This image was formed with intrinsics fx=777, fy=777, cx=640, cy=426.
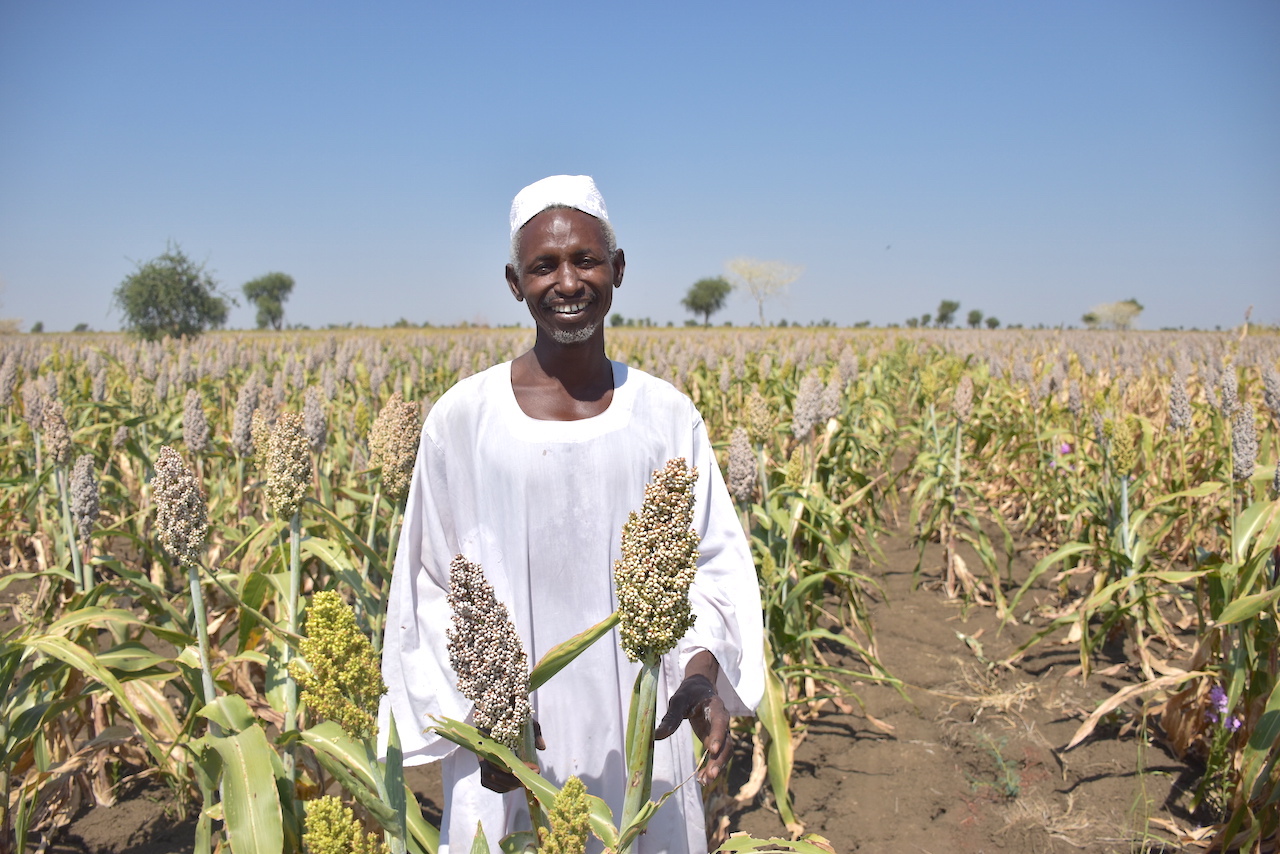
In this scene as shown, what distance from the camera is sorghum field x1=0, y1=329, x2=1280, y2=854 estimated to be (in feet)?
6.44

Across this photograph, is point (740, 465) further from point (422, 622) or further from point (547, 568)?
point (422, 622)

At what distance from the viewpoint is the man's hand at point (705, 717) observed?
4.33 feet

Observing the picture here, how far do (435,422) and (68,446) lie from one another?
242 cm

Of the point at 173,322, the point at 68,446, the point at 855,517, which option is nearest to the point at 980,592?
the point at 855,517

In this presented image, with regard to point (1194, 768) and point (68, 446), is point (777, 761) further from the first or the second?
point (68, 446)

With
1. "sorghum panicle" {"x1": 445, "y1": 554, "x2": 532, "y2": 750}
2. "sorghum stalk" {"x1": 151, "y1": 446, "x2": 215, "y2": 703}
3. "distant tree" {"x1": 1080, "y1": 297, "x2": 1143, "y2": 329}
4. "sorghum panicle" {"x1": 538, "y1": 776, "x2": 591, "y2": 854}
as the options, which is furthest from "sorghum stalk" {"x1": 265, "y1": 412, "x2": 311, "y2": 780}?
"distant tree" {"x1": 1080, "y1": 297, "x2": 1143, "y2": 329}

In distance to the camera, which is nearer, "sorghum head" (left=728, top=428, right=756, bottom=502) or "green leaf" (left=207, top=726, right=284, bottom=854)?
"green leaf" (left=207, top=726, right=284, bottom=854)

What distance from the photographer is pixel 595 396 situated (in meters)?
1.87

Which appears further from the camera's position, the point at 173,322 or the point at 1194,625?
the point at 173,322

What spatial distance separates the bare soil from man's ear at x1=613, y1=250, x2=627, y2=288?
7.66 ft

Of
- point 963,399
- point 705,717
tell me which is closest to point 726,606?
point 705,717

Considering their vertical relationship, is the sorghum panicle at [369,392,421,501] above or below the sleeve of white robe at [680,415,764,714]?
above

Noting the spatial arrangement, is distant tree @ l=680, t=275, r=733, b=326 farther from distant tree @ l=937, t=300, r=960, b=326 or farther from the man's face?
the man's face

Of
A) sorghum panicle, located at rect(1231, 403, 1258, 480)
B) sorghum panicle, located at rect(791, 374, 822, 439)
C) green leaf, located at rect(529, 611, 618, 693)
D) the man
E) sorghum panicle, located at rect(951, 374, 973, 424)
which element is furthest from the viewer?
sorghum panicle, located at rect(951, 374, 973, 424)
